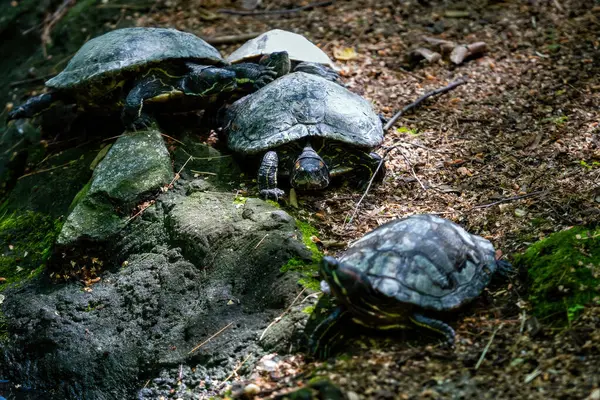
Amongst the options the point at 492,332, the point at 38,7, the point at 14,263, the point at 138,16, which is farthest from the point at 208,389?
the point at 38,7

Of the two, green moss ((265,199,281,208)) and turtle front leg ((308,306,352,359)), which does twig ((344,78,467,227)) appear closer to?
green moss ((265,199,281,208))

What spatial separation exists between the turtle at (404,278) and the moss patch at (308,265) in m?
0.32

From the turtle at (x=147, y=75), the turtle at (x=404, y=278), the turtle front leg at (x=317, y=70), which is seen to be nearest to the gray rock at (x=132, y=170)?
the turtle at (x=147, y=75)

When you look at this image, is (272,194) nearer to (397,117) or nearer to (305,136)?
(305,136)

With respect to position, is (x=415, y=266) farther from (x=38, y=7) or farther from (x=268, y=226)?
(x=38, y=7)

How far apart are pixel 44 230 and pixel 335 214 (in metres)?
2.50

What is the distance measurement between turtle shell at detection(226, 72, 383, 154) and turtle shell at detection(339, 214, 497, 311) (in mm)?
1429

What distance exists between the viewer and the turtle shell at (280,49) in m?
6.08

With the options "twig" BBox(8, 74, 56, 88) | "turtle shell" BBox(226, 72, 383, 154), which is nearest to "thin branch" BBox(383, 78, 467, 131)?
"turtle shell" BBox(226, 72, 383, 154)

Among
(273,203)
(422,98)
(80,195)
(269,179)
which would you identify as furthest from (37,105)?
(422,98)

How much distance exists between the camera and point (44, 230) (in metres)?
5.21

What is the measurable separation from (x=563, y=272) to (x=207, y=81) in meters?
3.35

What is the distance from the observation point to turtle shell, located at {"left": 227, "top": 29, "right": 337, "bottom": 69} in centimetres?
608

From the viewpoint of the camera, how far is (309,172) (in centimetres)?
469
